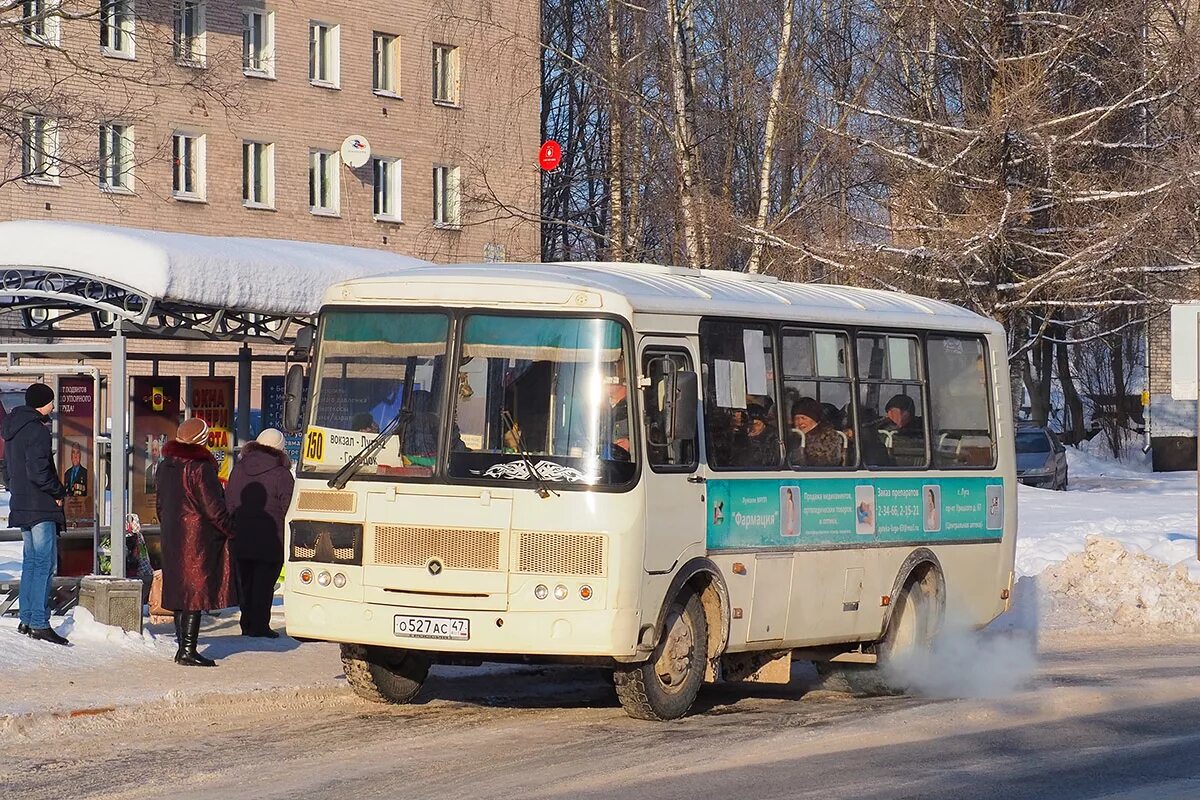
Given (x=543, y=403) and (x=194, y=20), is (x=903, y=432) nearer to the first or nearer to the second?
(x=543, y=403)

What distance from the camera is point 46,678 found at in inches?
512

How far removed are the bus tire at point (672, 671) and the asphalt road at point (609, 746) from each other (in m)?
0.12

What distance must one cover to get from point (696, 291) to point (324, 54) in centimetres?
3876

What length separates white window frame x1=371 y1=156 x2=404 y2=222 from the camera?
169 feet

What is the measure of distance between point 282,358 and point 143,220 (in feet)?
93.6

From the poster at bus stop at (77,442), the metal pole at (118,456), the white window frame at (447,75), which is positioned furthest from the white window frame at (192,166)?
the metal pole at (118,456)

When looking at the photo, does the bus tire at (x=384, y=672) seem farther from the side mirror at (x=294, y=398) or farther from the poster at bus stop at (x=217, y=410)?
the poster at bus stop at (x=217, y=410)

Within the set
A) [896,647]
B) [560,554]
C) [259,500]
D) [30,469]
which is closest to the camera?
[560,554]

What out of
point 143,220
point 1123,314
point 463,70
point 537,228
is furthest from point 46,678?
point 463,70

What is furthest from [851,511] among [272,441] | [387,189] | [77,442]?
[387,189]

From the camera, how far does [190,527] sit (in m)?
14.0

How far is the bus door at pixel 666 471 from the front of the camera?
1162 cm

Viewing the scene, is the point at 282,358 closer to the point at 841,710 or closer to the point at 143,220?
the point at 841,710

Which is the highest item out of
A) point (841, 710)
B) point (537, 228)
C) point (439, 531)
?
point (537, 228)
